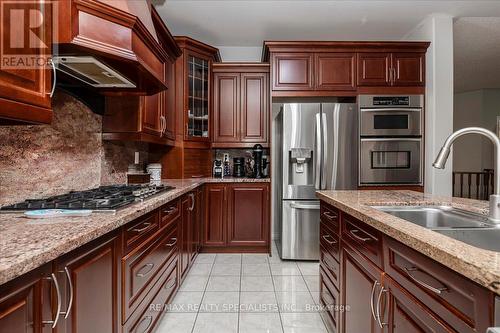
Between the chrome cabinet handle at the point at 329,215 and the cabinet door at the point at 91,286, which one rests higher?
the chrome cabinet handle at the point at 329,215

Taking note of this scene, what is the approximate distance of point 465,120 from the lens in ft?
22.6

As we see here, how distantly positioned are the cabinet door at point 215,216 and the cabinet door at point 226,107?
2.31 feet

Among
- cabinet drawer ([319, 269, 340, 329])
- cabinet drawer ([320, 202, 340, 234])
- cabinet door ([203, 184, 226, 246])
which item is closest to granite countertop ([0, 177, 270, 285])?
cabinet drawer ([320, 202, 340, 234])

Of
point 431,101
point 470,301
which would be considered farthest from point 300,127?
point 470,301

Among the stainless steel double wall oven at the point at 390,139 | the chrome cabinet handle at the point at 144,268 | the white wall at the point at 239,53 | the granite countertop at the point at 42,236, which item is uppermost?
the white wall at the point at 239,53

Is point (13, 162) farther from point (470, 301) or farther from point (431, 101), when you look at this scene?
point (431, 101)

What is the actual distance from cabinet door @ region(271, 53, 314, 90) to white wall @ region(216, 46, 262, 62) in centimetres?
79

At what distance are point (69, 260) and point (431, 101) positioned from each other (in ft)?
12.1

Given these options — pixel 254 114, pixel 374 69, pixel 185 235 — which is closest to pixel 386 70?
pixel 374 69

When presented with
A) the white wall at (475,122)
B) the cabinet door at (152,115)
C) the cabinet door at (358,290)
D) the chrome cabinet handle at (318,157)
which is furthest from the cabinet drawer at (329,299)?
the white wall at (475,122)

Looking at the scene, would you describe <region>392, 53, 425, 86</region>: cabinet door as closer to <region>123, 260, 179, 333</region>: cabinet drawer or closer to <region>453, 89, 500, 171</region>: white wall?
<region>123, 260, 179, 333</region>: cabinet drawer

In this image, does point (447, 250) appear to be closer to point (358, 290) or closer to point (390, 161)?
point (358, 290)

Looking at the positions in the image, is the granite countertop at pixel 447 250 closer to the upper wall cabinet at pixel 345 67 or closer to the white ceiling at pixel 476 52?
the upper wall cabinet at pixel 345 67

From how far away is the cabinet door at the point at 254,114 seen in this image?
3.64m
